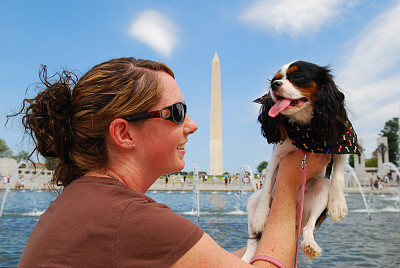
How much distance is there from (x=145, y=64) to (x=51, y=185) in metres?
0.91

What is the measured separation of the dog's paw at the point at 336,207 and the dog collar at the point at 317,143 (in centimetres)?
42

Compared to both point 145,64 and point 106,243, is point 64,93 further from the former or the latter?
point 106,243

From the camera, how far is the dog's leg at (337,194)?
2616 mm

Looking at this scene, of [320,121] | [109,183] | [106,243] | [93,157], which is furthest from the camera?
[320,121]

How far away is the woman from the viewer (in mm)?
1277

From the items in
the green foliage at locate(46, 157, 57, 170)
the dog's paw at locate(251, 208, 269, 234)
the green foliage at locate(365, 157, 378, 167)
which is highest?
the green foliage at locate(365, 157, 378, 167)

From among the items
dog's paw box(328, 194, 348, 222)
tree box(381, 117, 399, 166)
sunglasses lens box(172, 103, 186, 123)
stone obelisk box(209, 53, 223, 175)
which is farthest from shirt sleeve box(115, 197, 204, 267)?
tree box(381, 117, 399, 166)

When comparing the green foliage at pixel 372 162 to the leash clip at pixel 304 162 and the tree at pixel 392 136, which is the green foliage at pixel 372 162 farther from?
the leash clip at pixel 304 162

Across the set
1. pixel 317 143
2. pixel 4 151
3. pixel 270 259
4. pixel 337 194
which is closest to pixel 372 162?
pixel 4 151

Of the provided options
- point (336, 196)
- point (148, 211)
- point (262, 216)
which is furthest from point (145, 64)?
point (336, 196)

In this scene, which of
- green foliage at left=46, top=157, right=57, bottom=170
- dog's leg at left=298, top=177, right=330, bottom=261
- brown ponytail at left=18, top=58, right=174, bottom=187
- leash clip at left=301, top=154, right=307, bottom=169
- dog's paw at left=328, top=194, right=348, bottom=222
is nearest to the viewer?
brown ponytail at left=18, top=58, right=174, bottom=187

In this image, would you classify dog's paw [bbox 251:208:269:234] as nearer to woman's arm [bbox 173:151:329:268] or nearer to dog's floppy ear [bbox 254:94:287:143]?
woman's arm [bbox 173:151:329:268]

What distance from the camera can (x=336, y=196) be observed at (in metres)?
2.64

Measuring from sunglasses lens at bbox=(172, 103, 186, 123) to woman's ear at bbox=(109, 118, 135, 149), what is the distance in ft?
0.73
